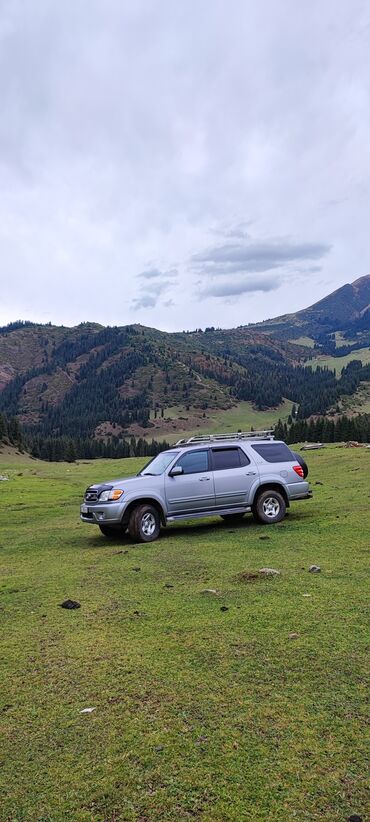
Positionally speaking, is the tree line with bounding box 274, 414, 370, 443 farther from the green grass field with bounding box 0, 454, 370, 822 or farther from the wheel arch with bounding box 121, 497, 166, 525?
the green grass field with bounding box 0, 454, 370, 822

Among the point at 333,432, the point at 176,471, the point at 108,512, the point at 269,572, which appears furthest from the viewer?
the point at 333,432

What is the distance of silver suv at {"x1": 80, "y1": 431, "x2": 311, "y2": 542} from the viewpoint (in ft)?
41.9

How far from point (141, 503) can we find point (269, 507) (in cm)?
362

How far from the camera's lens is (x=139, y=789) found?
3.71 metres

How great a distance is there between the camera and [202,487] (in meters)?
13.4

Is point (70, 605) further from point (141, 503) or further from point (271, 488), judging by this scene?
point (271, 488)

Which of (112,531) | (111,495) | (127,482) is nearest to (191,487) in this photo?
(127,482)

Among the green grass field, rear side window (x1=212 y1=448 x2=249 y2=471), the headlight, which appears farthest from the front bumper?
rear side window (x1=212 y1=448 x2=249 y2=471)

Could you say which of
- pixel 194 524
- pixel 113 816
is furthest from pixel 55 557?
pixel 113 816

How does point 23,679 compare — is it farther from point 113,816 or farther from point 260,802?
point 260,802

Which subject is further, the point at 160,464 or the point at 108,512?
the point at 160,464

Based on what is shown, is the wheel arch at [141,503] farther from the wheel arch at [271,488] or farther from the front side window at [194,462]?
the wheel arch at [271,488]

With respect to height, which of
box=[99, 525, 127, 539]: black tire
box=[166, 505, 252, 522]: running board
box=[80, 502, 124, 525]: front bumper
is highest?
box=[80, 502, 124, 525]: front bumper

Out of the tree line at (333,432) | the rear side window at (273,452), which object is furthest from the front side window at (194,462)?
the tree line at (333,432)
